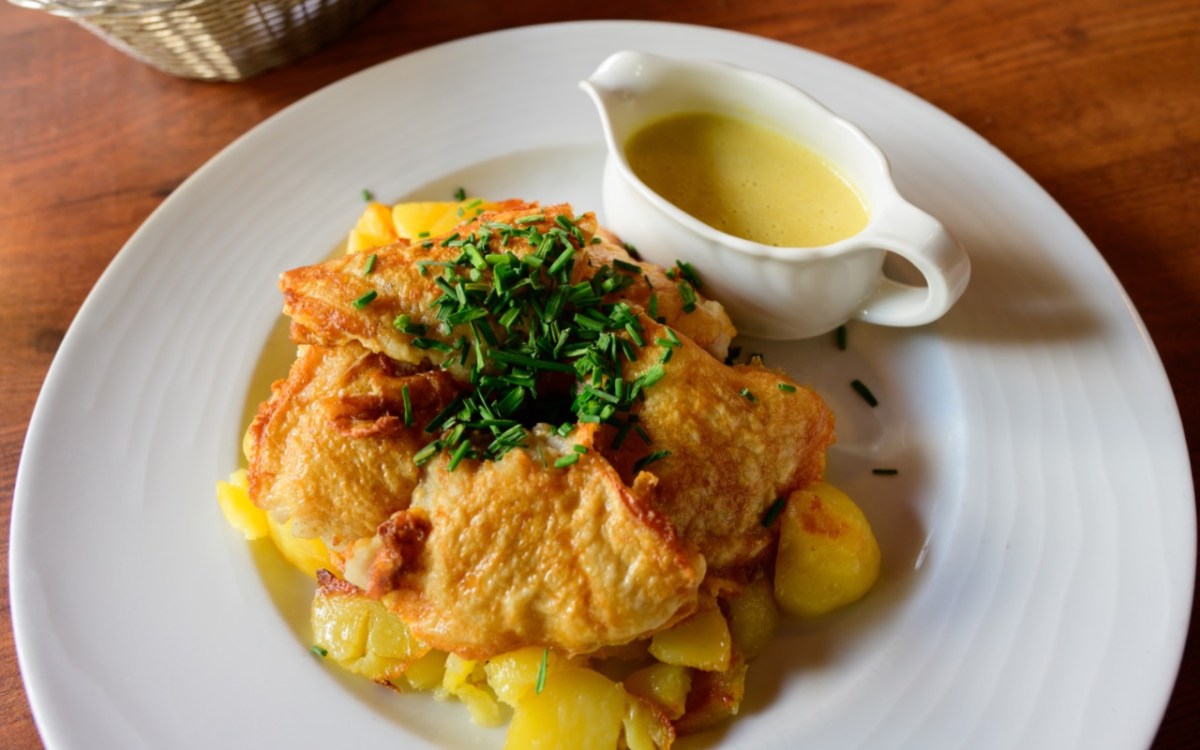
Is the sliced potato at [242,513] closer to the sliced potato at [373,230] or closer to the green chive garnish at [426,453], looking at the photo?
the green chive garnish at [426,453]

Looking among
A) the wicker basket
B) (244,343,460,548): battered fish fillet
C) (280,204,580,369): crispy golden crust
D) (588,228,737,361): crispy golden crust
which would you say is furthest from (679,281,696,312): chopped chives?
the wicker basket

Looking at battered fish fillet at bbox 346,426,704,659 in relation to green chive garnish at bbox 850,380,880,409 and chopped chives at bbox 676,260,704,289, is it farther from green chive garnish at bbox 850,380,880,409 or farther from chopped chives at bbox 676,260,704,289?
green chive garnish at bbox 850,380,880,409

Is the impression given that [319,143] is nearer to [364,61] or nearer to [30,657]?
[364,61]

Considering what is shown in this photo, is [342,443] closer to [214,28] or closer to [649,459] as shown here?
[649,459]

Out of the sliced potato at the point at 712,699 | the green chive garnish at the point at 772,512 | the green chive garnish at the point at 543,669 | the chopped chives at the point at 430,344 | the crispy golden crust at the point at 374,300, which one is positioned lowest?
the sliced potato at the point at 712,699

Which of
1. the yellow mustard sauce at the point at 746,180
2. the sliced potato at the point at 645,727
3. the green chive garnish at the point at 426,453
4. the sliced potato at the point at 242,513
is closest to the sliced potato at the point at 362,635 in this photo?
the sliced potato at the point at 242,513

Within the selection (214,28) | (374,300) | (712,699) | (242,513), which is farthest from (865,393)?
(214,28)
